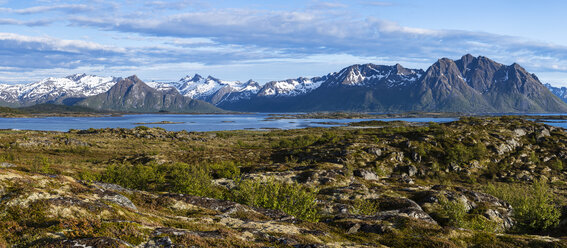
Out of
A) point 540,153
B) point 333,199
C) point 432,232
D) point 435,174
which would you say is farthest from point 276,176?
point 540,153

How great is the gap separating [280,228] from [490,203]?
53598 mm

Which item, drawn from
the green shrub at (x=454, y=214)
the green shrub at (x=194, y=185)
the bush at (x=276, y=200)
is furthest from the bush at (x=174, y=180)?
the green shrub at (x=454, y=214)

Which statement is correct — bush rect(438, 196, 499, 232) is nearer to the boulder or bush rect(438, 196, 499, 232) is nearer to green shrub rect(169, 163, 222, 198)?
green shrub rect(169, 163, 222, 198)

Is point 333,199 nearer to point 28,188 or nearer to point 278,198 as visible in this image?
point 278,198

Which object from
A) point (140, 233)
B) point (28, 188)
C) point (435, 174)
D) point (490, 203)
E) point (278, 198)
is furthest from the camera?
point (435, 174)

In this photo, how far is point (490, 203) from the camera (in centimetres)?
6134

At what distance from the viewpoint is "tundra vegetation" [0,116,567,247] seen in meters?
18.6

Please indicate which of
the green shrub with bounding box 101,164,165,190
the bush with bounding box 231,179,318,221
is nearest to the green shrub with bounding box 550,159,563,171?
the bush with bounding box 231,179,318,221

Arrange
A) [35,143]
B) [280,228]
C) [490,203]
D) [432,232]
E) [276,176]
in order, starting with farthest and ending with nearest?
1. [35,143]
2. [276,176]
3. [490,203]
4. [432,232]
5. [280,228]

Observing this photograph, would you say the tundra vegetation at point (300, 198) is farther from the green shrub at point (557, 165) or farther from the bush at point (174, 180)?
A: the green shrub at point (557, 165)

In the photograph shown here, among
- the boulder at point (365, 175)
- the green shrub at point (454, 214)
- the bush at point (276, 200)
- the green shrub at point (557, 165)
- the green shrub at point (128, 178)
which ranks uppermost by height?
the bush at point (276, 200)

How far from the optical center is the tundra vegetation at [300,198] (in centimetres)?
1859

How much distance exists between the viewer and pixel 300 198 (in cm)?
3906

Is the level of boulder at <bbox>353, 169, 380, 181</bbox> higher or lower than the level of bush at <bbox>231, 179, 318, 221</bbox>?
lower
